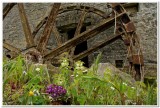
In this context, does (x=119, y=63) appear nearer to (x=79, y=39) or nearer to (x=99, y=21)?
(x=99, y=21)

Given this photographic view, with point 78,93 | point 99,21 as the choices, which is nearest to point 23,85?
point 78,93

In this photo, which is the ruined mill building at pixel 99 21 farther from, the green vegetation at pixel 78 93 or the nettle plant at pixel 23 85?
the green vegetation at pixel 78 93

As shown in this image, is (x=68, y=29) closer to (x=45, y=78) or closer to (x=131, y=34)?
(x=131, y=34)

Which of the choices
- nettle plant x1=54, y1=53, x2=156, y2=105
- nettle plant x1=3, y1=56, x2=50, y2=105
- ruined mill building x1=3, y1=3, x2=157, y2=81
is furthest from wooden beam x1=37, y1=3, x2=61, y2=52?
nettle plant x1=54, y1=53, x2=156, y2=105

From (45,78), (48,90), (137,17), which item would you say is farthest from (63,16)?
(48,90)

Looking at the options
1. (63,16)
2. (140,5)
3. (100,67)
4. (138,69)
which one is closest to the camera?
(100,67)

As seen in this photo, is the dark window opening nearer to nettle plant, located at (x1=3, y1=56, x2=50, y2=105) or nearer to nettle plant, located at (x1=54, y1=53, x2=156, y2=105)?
nettle plant, located at (x1=3, y1=56, x2=50, y2=105)

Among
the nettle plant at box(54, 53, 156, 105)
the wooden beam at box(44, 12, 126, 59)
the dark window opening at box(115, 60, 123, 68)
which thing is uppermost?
the wooden beam at box(44, 12, 126, 59)

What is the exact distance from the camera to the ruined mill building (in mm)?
6043

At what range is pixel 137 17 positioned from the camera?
20.4 feet

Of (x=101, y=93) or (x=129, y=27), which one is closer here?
(x=101, y=93)

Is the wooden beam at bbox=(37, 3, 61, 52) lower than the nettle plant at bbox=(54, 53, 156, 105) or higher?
higher

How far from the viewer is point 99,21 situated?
265 inches

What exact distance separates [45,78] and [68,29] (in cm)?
516
